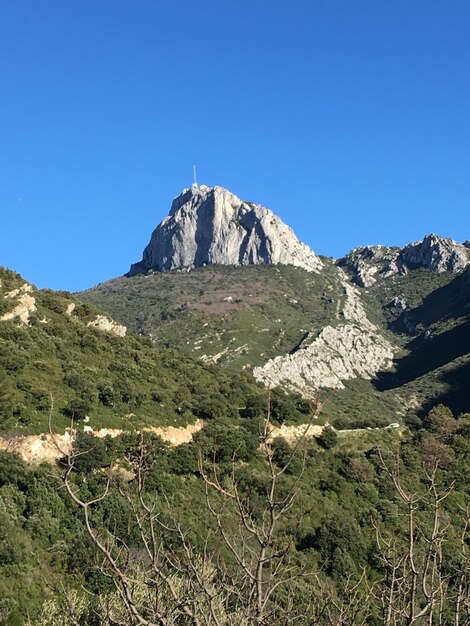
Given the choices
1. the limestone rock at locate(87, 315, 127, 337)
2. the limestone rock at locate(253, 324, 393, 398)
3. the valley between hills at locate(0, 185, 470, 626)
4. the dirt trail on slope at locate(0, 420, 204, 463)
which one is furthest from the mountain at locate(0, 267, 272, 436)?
the limestone rock at locate(253, 324, 393, 398)

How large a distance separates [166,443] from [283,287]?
155781 mm

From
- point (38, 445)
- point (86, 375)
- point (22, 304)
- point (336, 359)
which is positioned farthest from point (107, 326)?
point (336, 359)

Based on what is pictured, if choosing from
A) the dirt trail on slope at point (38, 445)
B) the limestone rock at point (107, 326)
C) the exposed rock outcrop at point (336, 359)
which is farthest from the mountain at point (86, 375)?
the exposed rock outcrop at point (336, 359)

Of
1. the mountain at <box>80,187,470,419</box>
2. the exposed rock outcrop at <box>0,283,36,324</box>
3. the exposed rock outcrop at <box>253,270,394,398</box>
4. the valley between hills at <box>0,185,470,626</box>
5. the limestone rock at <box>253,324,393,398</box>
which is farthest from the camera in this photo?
the mountain at <box>80,187,470,419</box>

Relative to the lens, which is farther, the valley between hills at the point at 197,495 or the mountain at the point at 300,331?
the mountain at the point at 300,331

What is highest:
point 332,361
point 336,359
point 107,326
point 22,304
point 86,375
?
point 22,304

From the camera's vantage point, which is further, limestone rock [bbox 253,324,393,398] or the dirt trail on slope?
limestone rock [bbox 253,324,393,398]

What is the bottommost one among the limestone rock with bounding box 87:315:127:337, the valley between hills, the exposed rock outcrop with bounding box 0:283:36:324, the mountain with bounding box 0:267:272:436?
the valley between hills

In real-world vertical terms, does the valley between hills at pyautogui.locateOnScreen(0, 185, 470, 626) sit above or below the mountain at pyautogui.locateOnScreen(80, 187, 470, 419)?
below

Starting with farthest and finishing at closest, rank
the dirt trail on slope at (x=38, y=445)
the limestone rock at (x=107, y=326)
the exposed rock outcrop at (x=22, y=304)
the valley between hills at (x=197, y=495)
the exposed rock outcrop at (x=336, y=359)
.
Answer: the exposed rock outcrop at (x=336, y=359) < the limestone rock at (x=107, y=326) < the exposed rock outcrop at (x=22, y=304) < the dirt trail on slope at (x=38, y=445) < the valley between hills at (x=197, y=495)

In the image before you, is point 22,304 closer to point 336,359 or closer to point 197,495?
point 197,495

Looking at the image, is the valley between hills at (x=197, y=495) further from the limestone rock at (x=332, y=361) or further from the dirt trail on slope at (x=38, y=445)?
the limestone rock at (x=332, y=361)

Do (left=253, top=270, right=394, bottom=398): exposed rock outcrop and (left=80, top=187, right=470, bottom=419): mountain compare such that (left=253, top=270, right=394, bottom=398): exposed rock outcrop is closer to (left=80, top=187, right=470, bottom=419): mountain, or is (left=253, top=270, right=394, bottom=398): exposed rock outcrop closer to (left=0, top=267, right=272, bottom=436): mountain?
(left=80, top=187, right=470, bottom=419): mountain

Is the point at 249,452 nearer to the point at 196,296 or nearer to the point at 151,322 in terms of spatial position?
the point at 151,322
